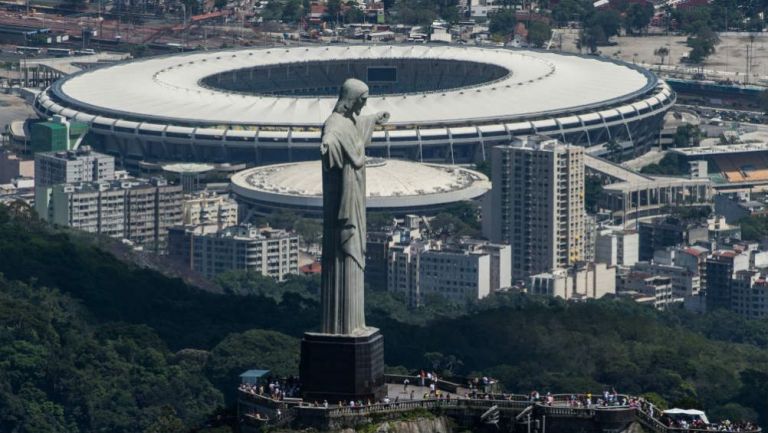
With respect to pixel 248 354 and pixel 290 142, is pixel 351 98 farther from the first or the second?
pixel 290 142

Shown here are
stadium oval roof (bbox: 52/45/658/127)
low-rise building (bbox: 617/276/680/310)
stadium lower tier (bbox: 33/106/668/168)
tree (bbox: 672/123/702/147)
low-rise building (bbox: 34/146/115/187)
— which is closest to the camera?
low-rise building (bbox: 617/276/680/310)

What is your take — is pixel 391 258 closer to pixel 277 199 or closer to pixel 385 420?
pixel 277 199

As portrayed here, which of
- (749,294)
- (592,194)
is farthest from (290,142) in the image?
(749,294)

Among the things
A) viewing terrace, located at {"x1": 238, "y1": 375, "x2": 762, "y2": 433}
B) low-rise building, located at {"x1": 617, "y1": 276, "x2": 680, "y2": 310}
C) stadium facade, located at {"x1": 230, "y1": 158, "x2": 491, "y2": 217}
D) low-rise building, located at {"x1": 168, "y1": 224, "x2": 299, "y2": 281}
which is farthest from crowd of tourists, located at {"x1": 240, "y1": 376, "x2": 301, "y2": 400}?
stadium facade, located at {"x1": 230, "y1": 158, "x2": 491, "y2": 217}

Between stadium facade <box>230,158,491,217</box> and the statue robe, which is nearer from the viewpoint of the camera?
the statue robe

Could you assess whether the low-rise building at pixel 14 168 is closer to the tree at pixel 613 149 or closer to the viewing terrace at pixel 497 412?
the tree at pixel 613 149

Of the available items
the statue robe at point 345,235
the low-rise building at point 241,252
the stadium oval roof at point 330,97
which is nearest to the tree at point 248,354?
the statue robe at point 345,235

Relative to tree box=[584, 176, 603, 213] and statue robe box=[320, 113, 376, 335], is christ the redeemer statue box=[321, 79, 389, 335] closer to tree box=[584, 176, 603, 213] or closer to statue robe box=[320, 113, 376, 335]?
statue robe box=[320, 113, 376, 335]

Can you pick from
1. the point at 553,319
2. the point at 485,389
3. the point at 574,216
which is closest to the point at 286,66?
the point at 574,216
